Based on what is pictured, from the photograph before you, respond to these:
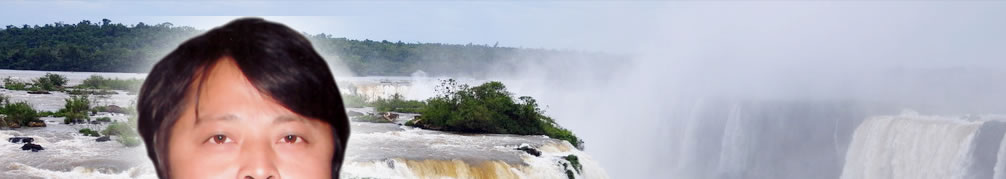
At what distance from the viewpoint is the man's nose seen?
62cm

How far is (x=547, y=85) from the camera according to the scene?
1849 inches

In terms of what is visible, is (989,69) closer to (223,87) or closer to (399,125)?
(399,125)

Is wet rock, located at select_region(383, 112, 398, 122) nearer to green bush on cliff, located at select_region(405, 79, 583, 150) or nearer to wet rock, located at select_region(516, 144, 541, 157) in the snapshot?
green bush on cliff, located at select_region(405, 79, 583, 150)

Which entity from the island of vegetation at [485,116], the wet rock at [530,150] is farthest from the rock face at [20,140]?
the wet rock at [530,150]

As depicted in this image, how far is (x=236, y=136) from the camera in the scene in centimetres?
64

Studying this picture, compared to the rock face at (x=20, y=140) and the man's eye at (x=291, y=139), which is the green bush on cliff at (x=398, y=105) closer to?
the rock face at (x=20, y=140)

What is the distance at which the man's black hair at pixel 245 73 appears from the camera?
2.15 ft

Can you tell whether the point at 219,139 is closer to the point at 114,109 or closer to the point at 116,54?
the point at 116,54

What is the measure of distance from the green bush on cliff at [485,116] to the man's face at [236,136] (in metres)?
21.8

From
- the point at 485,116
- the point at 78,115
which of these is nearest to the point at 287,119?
the point at 78,115

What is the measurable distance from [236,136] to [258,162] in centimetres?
3

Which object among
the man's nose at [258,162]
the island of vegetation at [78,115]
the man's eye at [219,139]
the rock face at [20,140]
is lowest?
the rock face at [20,140]

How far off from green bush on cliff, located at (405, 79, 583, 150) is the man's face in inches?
857

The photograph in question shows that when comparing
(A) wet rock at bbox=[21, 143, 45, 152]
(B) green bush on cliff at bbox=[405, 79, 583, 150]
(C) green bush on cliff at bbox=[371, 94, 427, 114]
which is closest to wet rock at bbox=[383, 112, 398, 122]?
(B) green bush on cliff at bbox=[405, 79, 583, 150]
